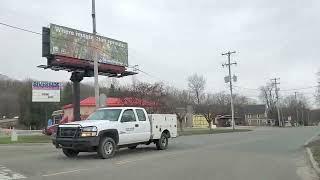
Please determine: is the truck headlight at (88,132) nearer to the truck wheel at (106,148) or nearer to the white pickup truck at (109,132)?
the white pickup truck at (109,132)

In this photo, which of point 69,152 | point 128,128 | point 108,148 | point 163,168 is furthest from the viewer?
point 128,128

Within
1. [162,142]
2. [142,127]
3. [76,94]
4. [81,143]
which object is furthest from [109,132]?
[76,94]

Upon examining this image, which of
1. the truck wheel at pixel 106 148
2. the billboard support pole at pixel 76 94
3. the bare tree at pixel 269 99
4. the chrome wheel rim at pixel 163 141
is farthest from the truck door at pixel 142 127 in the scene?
the bare tree at pixel 269 99

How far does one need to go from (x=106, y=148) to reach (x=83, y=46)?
28463 mm

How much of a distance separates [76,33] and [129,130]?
2750cm

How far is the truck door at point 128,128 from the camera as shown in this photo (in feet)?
62.1

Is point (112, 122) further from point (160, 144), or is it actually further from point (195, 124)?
point (195, 124)

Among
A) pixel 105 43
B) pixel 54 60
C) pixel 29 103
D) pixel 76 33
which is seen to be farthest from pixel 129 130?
pixel 29 103

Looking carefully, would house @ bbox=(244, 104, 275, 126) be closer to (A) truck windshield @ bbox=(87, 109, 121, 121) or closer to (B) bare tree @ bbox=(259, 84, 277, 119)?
(B) bare tree @ bbox=(259, 84, 277, 119)

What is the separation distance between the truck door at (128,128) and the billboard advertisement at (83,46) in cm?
1890

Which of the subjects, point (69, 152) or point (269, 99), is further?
point (269, 99)

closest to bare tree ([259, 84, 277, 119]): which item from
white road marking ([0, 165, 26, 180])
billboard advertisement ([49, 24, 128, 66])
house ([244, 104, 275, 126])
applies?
house ([244, 104, 275, 126])

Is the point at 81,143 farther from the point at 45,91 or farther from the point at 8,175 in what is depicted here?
the point at 45,91

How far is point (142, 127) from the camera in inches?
806
